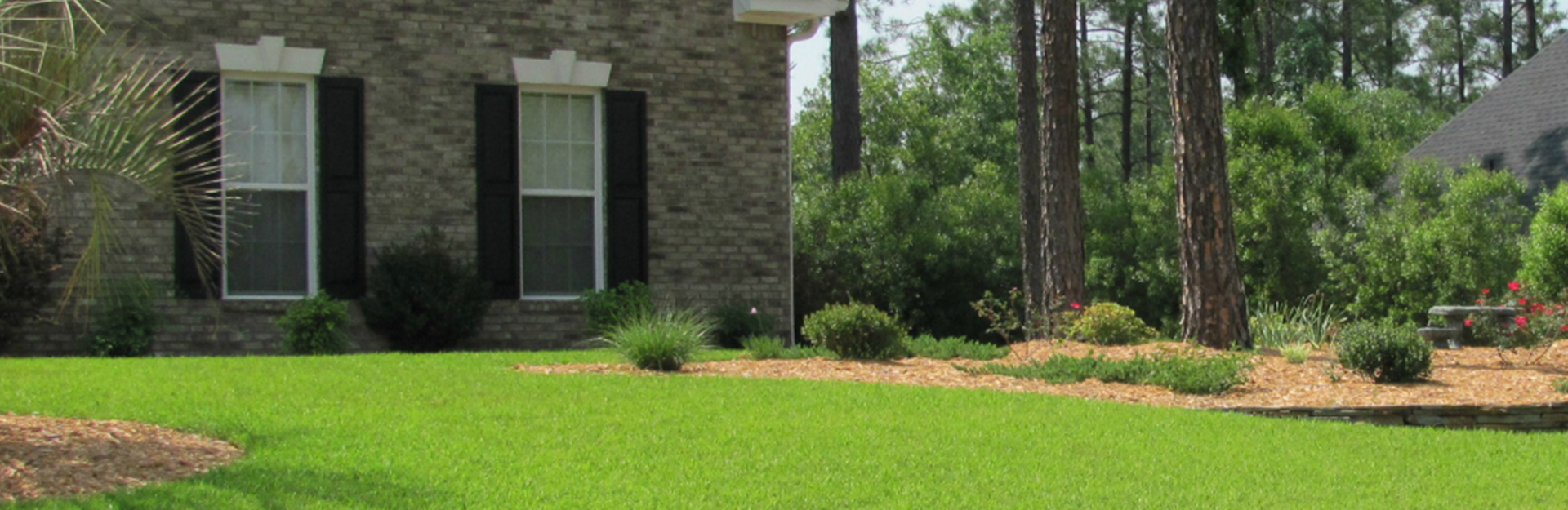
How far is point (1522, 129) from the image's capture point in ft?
69.9

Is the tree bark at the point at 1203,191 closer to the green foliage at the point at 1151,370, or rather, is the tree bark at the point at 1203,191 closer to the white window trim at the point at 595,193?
the green foliage at the point at 1151,370

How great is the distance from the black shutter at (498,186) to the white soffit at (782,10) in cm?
245

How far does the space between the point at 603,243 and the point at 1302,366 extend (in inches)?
267

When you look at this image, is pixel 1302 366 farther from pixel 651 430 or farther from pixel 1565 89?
pixel 1565 89

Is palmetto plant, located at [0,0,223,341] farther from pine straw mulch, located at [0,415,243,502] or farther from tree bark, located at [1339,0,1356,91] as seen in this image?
tree bark, located at [1339,0,1356,91]

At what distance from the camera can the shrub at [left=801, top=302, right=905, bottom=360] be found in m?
11.8

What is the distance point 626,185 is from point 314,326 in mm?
3301

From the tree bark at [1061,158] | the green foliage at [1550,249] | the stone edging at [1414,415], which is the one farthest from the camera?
the tree bark at [1061,158]

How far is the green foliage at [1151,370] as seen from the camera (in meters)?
9.96

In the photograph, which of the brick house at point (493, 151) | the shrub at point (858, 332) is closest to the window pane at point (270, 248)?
the brick house at point (493, 151)

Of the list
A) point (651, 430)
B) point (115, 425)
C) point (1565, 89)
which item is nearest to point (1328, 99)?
point (1565, 89)

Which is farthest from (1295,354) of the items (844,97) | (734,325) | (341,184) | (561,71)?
(844,97)

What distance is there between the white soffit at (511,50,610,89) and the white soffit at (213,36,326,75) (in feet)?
6.12

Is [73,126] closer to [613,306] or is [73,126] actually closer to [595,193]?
[613,306]
